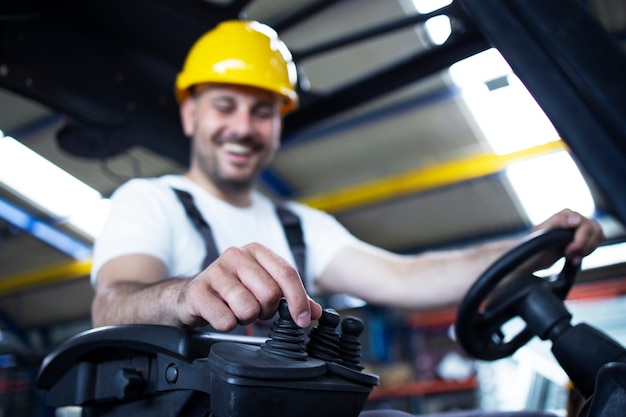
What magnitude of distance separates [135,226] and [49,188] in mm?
6174

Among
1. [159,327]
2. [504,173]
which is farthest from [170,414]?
[504,173]

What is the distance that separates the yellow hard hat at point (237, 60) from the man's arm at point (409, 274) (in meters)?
0.53

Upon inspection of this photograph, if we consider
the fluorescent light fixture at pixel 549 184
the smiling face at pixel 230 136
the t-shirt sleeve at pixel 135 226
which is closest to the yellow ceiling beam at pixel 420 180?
the fluorescent light fixture at pixel 549 184

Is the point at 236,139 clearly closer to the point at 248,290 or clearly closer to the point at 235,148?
the point at 235,148

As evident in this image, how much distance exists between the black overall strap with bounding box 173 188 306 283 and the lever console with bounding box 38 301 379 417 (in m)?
0.57

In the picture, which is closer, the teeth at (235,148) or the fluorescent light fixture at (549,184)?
the teeth at (235,148)

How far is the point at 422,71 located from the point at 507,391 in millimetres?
4773

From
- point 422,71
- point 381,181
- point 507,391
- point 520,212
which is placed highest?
point 422,71

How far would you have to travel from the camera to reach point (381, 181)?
6.27 metres

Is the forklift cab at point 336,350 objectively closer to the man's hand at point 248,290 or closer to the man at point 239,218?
the man's hand at point 248,290

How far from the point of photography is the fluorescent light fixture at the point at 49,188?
20.3 ft

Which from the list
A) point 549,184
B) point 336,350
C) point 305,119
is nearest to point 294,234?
point 305,119

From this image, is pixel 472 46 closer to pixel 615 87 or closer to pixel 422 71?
pixel 422 71

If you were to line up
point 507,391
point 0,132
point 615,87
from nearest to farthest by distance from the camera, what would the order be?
point 615,87
point 0,132
point 507,391
